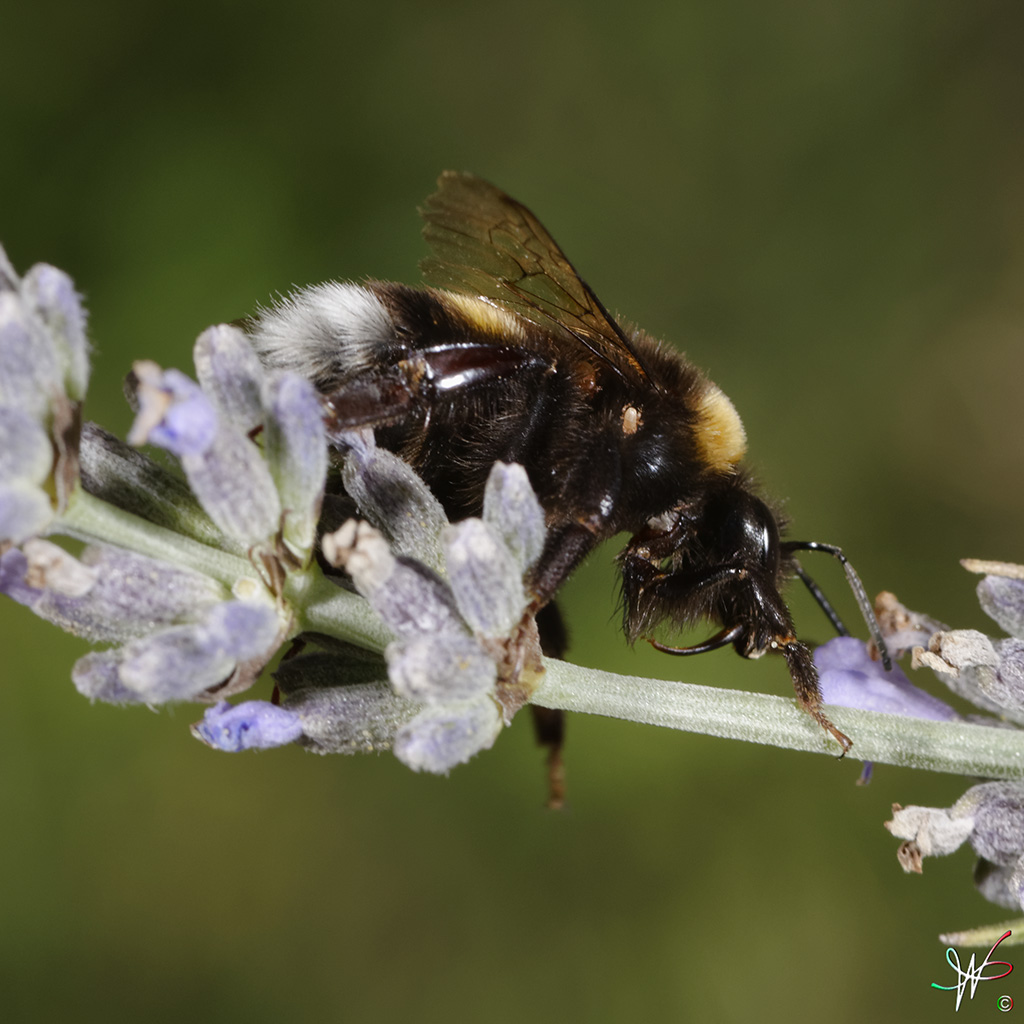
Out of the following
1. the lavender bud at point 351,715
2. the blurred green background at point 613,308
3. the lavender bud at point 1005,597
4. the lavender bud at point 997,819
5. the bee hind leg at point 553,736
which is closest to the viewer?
the lavender bud at point 351,715

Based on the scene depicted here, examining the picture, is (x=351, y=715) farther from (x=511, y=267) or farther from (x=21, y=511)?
(x=511, y=267)

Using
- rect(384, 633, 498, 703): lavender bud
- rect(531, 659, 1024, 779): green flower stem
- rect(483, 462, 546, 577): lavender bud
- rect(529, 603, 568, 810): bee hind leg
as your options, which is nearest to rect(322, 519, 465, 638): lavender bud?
rect(384, 633, 498, 703): lavender bud

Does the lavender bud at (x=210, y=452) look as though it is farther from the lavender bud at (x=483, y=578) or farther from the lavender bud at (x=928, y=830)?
the lavender bud at (x=928, y=830)

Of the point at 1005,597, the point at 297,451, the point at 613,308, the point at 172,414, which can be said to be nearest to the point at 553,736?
the point at 1005,597

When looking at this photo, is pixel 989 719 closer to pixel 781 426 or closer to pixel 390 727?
pixel 390 727

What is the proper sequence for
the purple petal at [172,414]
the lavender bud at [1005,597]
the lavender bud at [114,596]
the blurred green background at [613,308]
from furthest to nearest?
the blurred green background at [613,308]
the lavender bud at [1005,597]
the lavender bud at [114,596]
the purple petal at [172,414]

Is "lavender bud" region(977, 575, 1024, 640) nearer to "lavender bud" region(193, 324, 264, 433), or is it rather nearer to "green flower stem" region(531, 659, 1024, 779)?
"green flower stem" region(531, 659, 1024, 779)

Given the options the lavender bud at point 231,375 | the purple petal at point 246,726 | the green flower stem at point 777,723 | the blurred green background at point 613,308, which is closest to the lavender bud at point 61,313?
the lavender bud at point 231,375
